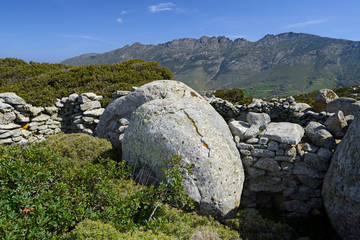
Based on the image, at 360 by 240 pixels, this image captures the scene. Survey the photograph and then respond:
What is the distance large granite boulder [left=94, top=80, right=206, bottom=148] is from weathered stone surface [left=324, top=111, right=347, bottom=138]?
5.36 metres

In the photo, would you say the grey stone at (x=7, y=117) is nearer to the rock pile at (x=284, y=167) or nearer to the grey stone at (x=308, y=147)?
the rock pile at (x=284, y=167)

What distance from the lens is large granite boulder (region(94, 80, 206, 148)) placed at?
9.92 meters

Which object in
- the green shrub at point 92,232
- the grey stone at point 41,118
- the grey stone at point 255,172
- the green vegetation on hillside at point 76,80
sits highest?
the green vegetation on hillside at point 76,80

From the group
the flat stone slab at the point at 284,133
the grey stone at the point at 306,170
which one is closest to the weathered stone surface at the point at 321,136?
the flat stone slab at the point at 284,133

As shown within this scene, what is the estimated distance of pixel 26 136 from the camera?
1048 centimetres

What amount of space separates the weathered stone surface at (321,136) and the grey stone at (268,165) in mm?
1762

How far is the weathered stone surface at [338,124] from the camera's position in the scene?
26.6 feet

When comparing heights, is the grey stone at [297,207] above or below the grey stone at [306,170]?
below

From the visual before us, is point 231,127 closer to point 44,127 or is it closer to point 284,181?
point 284,181

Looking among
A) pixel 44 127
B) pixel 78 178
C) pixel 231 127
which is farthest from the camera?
pixel 44 127

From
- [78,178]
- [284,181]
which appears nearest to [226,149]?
[284,181]

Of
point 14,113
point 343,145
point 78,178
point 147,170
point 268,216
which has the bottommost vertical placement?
point 268,216

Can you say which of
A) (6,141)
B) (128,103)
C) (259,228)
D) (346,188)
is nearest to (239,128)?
(259,228)

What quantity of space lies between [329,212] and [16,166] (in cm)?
915
